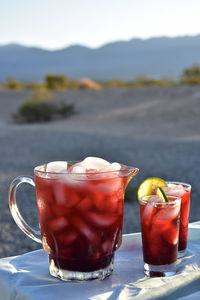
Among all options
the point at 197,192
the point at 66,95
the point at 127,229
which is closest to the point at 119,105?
the point at 66,95

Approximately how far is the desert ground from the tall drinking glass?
3.30 m

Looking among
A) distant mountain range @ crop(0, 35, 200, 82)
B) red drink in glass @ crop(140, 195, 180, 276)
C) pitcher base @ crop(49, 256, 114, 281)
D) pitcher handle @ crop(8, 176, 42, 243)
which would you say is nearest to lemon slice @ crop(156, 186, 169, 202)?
red drink in glass @ crop(140, 195, 180, 276)

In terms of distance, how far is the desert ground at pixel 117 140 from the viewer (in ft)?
19.2

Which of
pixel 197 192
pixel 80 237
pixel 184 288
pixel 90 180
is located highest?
pixel 90 180

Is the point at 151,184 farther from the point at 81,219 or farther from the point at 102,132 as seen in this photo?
the point at 102,132

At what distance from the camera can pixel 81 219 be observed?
46.6 inches

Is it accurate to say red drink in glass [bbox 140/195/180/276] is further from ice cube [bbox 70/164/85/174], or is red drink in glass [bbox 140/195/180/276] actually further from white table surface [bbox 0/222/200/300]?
ice cube [bbox 70/164/85/174]

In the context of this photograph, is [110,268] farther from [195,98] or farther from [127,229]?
[195,98]

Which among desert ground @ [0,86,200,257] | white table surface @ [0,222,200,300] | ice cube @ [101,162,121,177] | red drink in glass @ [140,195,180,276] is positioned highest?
ice cube @ [101,162,121,177]

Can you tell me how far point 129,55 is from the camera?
420 feet

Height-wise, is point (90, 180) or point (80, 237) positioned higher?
point (90, 180)

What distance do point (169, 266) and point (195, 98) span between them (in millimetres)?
19629

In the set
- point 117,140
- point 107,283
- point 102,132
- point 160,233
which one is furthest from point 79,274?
point 102,132

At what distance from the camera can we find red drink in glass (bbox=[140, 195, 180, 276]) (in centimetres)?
125
